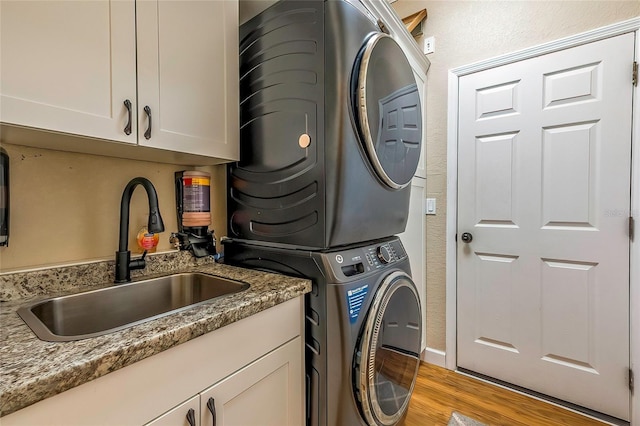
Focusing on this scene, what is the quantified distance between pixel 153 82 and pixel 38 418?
0.95 m

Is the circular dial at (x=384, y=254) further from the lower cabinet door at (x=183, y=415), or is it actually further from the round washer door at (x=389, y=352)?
the lower cabinet door at (x=183, y=415)

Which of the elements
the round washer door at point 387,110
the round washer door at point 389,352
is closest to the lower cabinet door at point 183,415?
the round washer door at point 389,352

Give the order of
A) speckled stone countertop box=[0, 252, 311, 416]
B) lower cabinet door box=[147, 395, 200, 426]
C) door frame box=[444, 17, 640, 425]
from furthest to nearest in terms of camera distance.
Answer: door frame box=[444, 17, 640, 425] < lower cabinet door box=[147, 395, 200, 426] < speckled stone countertop box=[0, 252, 311, 416]

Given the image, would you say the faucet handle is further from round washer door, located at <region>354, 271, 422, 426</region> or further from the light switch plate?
the light switch plate

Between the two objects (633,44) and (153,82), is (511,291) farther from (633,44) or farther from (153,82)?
(153,82)

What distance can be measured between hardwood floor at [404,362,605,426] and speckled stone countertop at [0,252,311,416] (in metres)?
1.34

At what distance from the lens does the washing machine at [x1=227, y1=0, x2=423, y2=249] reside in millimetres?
1030

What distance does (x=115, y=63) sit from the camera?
2.89 feet

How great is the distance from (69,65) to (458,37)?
7.76ft

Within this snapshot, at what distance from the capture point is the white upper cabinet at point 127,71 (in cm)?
73

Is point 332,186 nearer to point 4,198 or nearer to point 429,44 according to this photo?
point 4,198

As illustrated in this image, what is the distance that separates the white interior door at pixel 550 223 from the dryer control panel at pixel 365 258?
3.35 feet

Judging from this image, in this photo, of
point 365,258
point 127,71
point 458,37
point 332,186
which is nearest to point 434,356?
point 365,258

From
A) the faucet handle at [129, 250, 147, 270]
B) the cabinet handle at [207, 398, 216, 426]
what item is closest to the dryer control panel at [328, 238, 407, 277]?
the cabinet handle at [207, 398, 216, 426]
